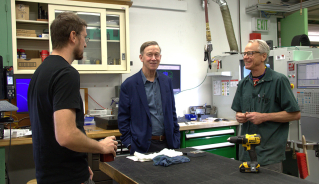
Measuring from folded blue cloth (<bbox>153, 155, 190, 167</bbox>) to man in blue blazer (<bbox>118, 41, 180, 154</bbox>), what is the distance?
40 cm

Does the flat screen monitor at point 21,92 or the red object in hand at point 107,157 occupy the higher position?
the flat screen monitor at point 21,92

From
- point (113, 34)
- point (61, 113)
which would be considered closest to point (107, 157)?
point (61, 113)

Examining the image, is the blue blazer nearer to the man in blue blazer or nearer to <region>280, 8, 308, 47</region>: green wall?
the man in blue blazer

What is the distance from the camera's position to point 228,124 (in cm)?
334

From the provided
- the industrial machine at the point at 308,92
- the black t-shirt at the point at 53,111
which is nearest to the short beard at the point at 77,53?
the black t-shirt at the point at 53,111

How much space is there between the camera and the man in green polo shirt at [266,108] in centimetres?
185

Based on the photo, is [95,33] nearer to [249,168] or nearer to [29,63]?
[29,63]

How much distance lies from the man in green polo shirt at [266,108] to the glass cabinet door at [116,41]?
161cm

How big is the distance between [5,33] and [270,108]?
104 inches

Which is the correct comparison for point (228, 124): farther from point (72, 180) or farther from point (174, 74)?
point (72, 180)

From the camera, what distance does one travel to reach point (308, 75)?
2.65m

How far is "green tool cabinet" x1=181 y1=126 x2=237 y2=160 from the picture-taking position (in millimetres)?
3078

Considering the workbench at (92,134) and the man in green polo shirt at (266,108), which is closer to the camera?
the man in green polo shirt at (266,108)

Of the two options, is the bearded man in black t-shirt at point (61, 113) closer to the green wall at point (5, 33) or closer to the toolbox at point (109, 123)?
the toolbox at point (109, 123)
